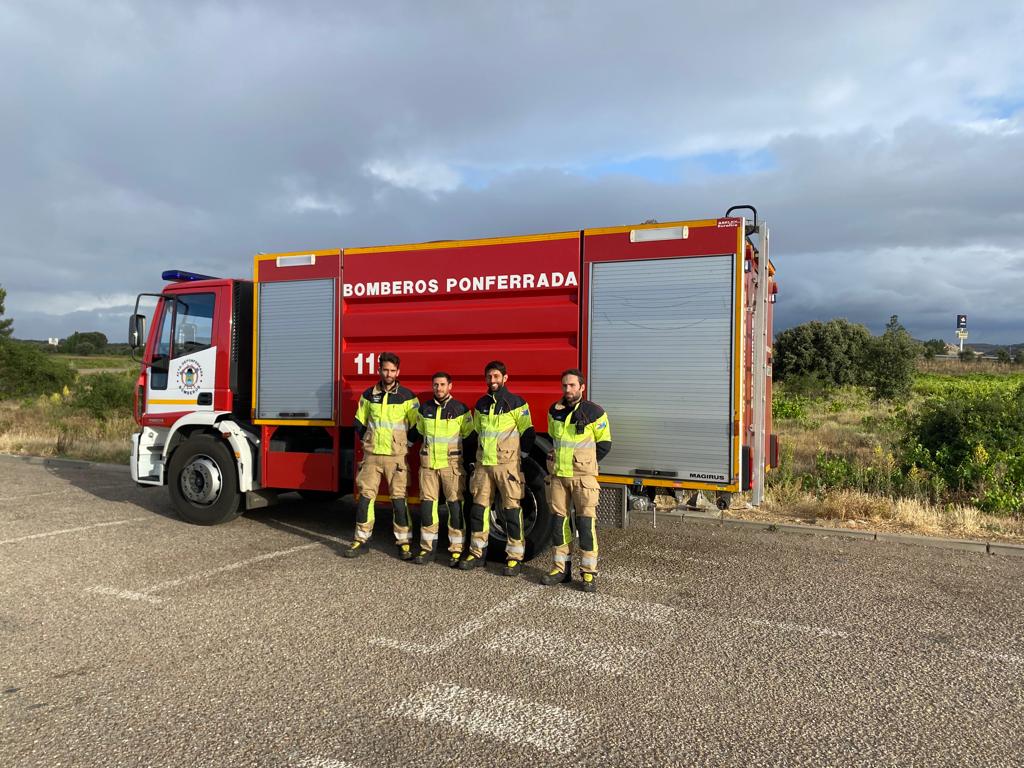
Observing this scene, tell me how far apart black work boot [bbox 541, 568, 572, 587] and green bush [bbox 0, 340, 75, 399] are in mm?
24297

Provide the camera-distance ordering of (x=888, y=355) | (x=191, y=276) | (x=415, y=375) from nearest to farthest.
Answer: (x=415, y=375) → (x=191, y=276) → (x=888, y=355)

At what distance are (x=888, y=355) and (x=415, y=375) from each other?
15760 millimetres

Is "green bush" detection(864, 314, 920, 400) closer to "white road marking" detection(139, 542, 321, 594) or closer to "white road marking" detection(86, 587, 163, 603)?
"white road marking" detection(139, 542, 321, 594)

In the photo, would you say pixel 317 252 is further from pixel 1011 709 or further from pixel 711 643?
pixel 1011 709

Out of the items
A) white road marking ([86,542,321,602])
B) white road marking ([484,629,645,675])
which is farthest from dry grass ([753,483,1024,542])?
white road marking ([86,542,321,602])

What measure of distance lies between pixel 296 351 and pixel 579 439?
320 centimetres

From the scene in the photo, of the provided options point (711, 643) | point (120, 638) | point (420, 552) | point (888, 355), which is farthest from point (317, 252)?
point (888, 355)

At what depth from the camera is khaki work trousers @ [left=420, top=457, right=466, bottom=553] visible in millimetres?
6082

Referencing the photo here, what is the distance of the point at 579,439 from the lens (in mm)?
5473

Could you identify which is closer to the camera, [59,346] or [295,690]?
[295,690]

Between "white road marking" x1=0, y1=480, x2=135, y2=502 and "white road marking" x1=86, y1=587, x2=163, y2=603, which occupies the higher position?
"white road marking" x1=0, y1=480, x2=135, y2=502

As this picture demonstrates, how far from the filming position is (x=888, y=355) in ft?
61.5

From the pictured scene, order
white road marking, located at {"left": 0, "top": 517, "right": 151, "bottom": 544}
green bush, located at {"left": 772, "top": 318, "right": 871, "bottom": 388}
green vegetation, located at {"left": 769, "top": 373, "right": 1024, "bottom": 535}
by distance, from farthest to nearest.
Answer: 1. green bush, located at {"left": 772, "top": 318, "right": 871, "bottom": 388}
2. green vegetation, located at {"left": 769, "top": 373, "right": 1024, "bottom": 535}
3. white road marking, located at {"left": 0, "top": 517, "right": 151, "bottom": 544}

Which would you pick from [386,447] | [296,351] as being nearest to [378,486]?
[386,447]
